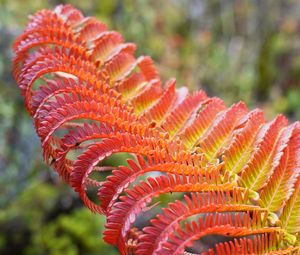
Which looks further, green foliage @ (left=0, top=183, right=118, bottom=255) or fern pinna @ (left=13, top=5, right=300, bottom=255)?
green foliage @ (left=0, top=183, right=118, bottom=255)

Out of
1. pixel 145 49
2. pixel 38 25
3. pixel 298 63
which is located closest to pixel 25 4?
pixel 145 49

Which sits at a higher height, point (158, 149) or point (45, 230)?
point (158, 149)

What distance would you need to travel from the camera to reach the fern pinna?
97 centimetres

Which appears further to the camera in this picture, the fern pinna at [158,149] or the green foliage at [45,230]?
the green foliage at [45,230]

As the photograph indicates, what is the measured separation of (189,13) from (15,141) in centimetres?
506

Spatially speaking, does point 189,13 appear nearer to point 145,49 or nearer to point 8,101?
point 145,49

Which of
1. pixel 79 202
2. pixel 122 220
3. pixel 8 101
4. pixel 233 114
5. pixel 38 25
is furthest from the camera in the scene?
pixel 79 202

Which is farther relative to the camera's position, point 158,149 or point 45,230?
point 45,230

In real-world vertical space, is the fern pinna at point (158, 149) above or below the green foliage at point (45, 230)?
above

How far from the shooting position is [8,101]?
348 centimetres

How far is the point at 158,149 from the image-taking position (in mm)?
1085

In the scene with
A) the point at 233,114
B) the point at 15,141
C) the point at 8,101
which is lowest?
the point at 15,141

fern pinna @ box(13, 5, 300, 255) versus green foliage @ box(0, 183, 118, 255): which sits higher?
fern pinna @ box(13, 5, 300, 255)

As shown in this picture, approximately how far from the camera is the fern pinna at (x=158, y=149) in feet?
3.17
